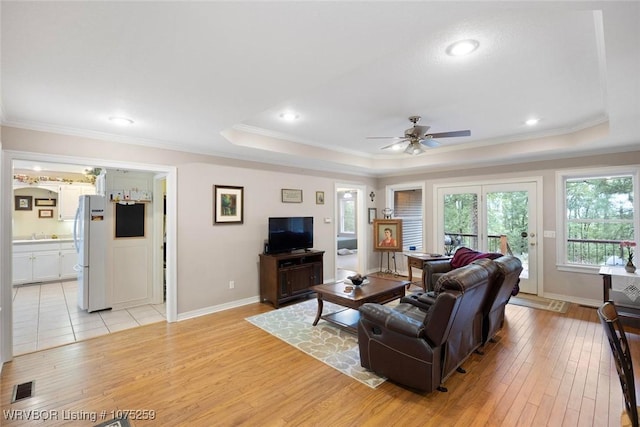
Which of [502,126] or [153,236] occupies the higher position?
[502,126]

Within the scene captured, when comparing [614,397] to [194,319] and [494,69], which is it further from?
[194,319]

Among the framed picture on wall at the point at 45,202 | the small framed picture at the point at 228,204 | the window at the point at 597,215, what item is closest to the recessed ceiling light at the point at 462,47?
the small framed picture at the point at 228,204

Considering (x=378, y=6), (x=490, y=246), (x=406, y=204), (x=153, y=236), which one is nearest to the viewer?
(x=378, y=6)

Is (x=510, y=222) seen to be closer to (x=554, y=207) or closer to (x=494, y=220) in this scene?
(x=494, y=220)

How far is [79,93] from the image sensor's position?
2389mm

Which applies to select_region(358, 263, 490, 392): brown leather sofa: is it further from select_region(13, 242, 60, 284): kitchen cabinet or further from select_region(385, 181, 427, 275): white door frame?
select_region(13, 242, 60, 284): kitchen cabinet

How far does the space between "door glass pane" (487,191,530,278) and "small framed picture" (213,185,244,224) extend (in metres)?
4.48

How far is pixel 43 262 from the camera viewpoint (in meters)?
6.00

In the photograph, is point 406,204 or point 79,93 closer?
point 79,93

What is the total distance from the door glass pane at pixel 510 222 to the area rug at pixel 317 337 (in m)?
3.36

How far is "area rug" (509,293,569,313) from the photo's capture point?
4371mm

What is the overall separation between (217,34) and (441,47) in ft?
5.01

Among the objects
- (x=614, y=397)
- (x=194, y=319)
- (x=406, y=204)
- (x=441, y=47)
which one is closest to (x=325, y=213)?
(x=406, y=204)

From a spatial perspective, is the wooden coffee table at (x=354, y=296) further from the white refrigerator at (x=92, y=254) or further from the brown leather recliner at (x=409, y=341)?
the white refrigerator at (x=92, y=254)
